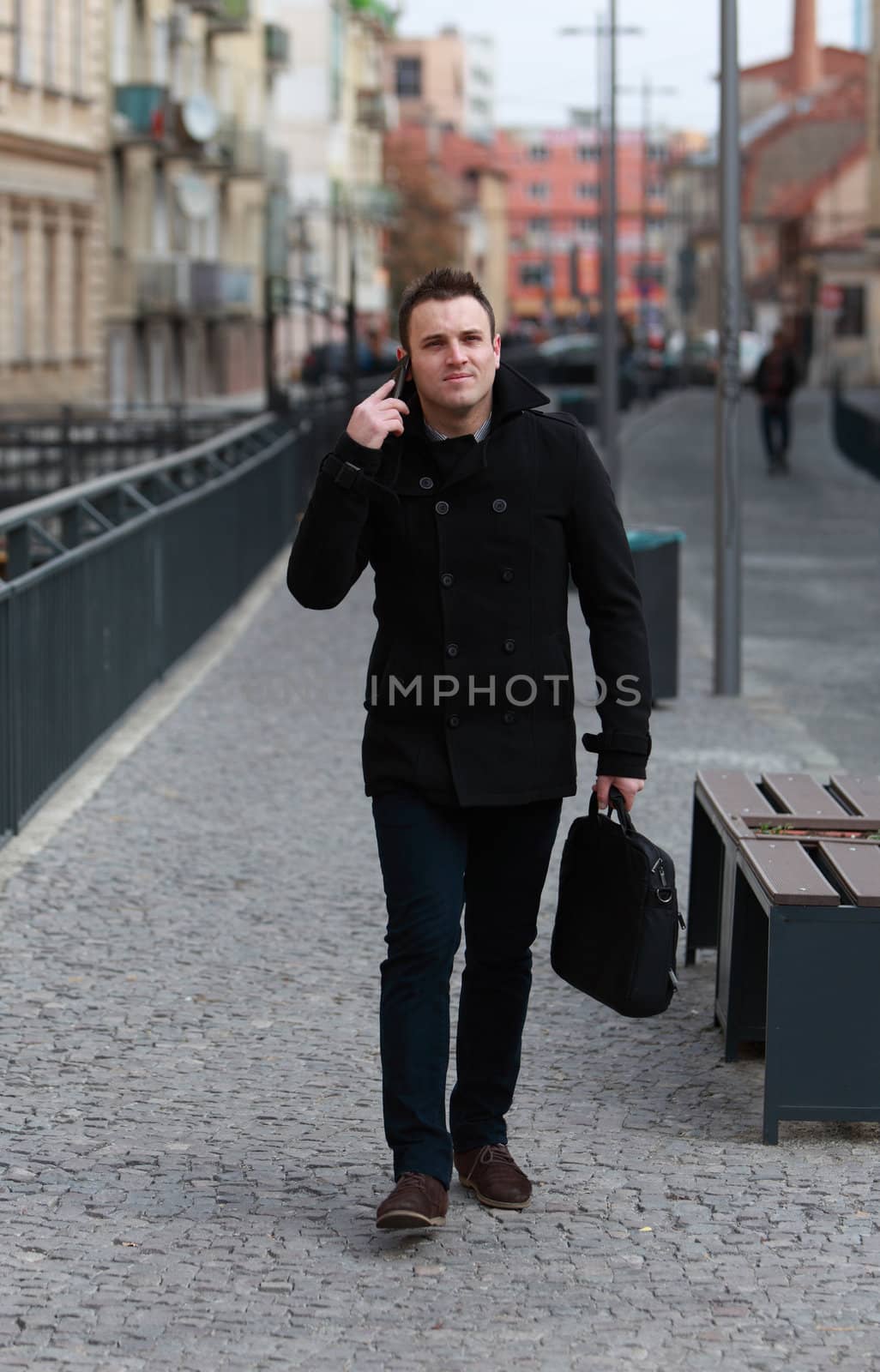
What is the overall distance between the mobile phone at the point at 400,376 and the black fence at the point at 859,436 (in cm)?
2858

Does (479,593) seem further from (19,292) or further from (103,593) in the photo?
(19,292)

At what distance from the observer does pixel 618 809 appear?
530cm

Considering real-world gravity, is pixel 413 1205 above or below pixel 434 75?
below

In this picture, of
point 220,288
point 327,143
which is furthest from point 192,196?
point 327,143

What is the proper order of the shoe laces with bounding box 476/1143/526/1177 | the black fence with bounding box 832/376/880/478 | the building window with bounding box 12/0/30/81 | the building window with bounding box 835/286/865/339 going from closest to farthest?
the shoe laces with bounding box 476/1143/526/1177 → the black fence with bounding box 832/376/880/478 → the building window with bounding box 12/0/30/81 → the building window with bounding box 835/286/865/339

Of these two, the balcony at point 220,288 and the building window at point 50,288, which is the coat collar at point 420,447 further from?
the balcony at point 220,288

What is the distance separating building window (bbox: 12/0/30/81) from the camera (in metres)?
43.3

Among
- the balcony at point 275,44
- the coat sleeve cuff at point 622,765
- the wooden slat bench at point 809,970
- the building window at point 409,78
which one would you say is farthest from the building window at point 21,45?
the building window at point 409,78

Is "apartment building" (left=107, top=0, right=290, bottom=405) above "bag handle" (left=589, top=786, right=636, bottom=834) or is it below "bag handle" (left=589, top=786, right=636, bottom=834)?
above

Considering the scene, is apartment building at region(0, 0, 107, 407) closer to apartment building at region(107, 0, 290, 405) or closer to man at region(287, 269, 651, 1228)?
apartment building at region(107, 0, 290, 405)

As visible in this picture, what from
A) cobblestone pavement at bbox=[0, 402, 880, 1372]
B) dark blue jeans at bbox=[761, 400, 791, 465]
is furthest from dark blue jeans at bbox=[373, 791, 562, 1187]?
dark blue jeans at bbox=[761, 400, 791, 465]

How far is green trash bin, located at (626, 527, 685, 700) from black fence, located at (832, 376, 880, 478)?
20.2 m

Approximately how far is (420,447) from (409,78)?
16263 cm

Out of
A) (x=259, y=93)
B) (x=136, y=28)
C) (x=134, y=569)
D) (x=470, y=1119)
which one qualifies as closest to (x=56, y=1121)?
(x=470, y=1119)
